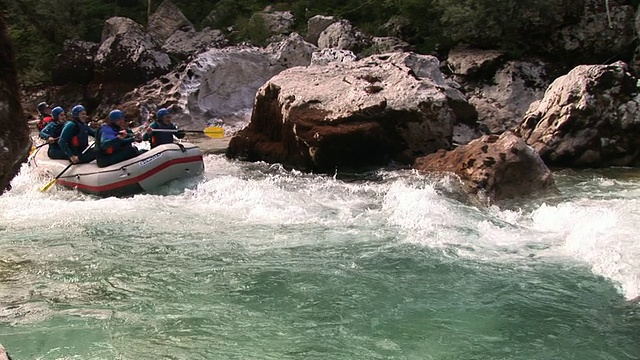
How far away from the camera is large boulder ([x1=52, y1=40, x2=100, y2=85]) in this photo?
19.2 metres

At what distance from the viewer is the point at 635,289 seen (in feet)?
15.7

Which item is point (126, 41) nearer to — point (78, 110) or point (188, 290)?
point (78, 110)

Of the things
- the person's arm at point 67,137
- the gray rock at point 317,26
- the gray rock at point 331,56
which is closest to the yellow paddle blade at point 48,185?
the person's arm at point 67,137

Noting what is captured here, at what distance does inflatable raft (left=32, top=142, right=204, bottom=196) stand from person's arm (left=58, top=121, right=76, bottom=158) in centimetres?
27

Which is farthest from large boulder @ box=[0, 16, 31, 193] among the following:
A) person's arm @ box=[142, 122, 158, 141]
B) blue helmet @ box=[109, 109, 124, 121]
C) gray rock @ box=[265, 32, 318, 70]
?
gray rock @ box=[265, 32, 318, 70]

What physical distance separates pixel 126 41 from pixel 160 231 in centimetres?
1296

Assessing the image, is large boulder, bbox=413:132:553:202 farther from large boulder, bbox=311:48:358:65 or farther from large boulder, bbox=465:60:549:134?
large boulder, bbox=311:48:358:65

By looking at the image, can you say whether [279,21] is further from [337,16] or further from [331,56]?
[331,56]

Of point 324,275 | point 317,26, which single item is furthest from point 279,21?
point 324,275

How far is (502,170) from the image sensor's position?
776 cm

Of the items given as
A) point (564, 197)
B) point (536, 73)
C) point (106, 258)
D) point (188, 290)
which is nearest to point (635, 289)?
point (564, 197)

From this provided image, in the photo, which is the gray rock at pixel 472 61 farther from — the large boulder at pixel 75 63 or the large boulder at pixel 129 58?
the large boulder at pixel 75 63

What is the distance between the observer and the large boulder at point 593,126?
9453 mm

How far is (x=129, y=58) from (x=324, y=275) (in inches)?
565
